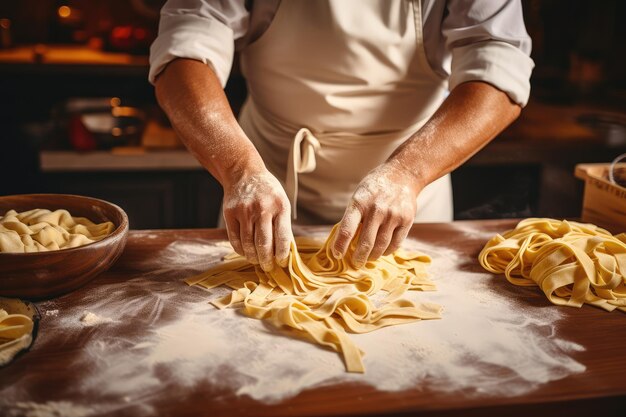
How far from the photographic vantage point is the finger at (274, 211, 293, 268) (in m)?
1.46

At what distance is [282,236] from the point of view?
147 centimetres

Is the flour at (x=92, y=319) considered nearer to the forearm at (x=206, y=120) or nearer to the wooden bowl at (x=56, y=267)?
the wooden bowl at (x=56, y=267)

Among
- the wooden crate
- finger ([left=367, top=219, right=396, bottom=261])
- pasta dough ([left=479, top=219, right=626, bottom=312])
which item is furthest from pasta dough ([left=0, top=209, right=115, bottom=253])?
the wooden crate

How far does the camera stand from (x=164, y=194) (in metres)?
3.75

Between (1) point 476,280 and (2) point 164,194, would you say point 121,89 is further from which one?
(1) point 476,280

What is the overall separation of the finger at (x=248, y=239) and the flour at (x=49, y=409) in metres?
0.58

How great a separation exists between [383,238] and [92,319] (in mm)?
708

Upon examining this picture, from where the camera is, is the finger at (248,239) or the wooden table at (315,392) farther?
the finger at (248,239)

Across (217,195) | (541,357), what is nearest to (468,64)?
(541,357)

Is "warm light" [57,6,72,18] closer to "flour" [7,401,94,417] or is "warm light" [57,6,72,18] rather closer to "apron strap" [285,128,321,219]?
"apron strap" [285,128,321,219]

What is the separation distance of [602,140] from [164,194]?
8.98 ft

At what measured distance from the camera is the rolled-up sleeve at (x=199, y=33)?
1842 mm

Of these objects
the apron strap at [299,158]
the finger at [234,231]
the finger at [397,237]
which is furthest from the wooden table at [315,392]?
the apron strap at [299,158]

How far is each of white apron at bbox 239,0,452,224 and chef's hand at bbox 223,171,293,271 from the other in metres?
0.44
